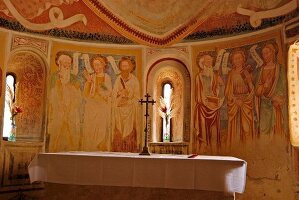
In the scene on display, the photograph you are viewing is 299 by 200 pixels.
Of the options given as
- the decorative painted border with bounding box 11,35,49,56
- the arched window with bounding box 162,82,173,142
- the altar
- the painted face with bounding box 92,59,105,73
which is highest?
the decorative painted border with bounding box 11,35,49,56

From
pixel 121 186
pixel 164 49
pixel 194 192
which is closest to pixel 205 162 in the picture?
pixel 194 192

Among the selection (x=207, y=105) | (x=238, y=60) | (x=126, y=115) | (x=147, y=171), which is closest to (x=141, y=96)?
(x=126, y=115)

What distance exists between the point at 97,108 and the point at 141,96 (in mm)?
1213

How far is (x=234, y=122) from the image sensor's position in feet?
30.0

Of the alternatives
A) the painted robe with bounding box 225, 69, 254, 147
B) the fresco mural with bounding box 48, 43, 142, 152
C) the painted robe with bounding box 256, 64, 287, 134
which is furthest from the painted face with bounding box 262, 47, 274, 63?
the fresco mural with bounding box 48, 43, 142, 152

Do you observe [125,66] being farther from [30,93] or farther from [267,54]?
[267,54]

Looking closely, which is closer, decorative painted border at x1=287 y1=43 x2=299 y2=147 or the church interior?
decorative painted border at x1=287 y1=43 x2=299 y2=147

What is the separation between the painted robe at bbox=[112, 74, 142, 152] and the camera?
9945mm

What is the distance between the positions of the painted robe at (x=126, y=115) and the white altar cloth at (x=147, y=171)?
9.75 ft

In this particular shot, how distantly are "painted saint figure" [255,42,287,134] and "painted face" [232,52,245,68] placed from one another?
54 centimetres

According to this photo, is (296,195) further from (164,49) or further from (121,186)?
(164,49)

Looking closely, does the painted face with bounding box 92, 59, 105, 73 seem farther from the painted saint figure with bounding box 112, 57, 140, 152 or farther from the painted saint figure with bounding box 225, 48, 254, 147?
the painted saint figure with bounding box 225, 48, 254, 147

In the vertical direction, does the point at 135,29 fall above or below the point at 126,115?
above

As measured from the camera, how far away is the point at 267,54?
28.6 ft
